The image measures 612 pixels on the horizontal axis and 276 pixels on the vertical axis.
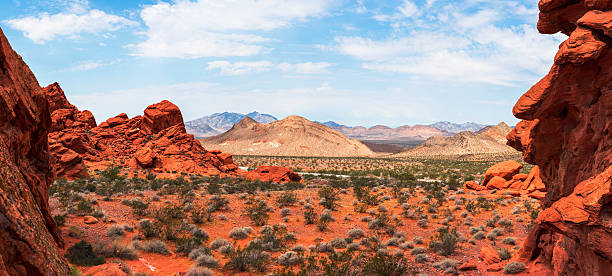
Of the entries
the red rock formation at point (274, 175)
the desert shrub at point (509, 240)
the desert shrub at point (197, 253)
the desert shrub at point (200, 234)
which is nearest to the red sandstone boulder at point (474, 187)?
the desert shrub at point (509, 240)

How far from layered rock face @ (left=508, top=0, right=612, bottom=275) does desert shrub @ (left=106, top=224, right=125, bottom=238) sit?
12.1m

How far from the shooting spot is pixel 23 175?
22.9 feet

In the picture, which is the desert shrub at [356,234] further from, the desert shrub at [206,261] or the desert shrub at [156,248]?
the desert shrub at [156,248]

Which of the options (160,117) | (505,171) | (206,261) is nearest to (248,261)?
(206,261)

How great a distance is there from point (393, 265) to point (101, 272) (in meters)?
7.16

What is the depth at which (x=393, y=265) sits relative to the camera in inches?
363

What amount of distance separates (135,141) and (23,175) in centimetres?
3547

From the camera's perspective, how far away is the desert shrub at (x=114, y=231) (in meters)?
11.2

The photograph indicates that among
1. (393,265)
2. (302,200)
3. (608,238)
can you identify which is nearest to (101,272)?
(393,265)

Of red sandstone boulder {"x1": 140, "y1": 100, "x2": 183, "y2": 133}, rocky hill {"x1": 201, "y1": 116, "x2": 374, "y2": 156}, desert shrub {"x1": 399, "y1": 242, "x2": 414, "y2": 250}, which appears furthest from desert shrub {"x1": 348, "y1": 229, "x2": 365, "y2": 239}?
rocky hill {"x1": 201, "y1": 116, "x2": 374, "y2": 156}

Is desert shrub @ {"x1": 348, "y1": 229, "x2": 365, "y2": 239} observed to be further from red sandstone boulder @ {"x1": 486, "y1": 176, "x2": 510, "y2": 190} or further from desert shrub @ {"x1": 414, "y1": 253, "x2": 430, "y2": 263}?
red sandstone boulder @ {"x1": 486, "y1": 176, "x2": 510, "y2": 190}

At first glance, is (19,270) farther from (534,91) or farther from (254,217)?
(254,217)

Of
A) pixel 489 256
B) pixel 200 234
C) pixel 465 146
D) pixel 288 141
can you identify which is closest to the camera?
pixel 489 256

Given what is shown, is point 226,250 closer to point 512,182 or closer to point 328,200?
point 328,200
